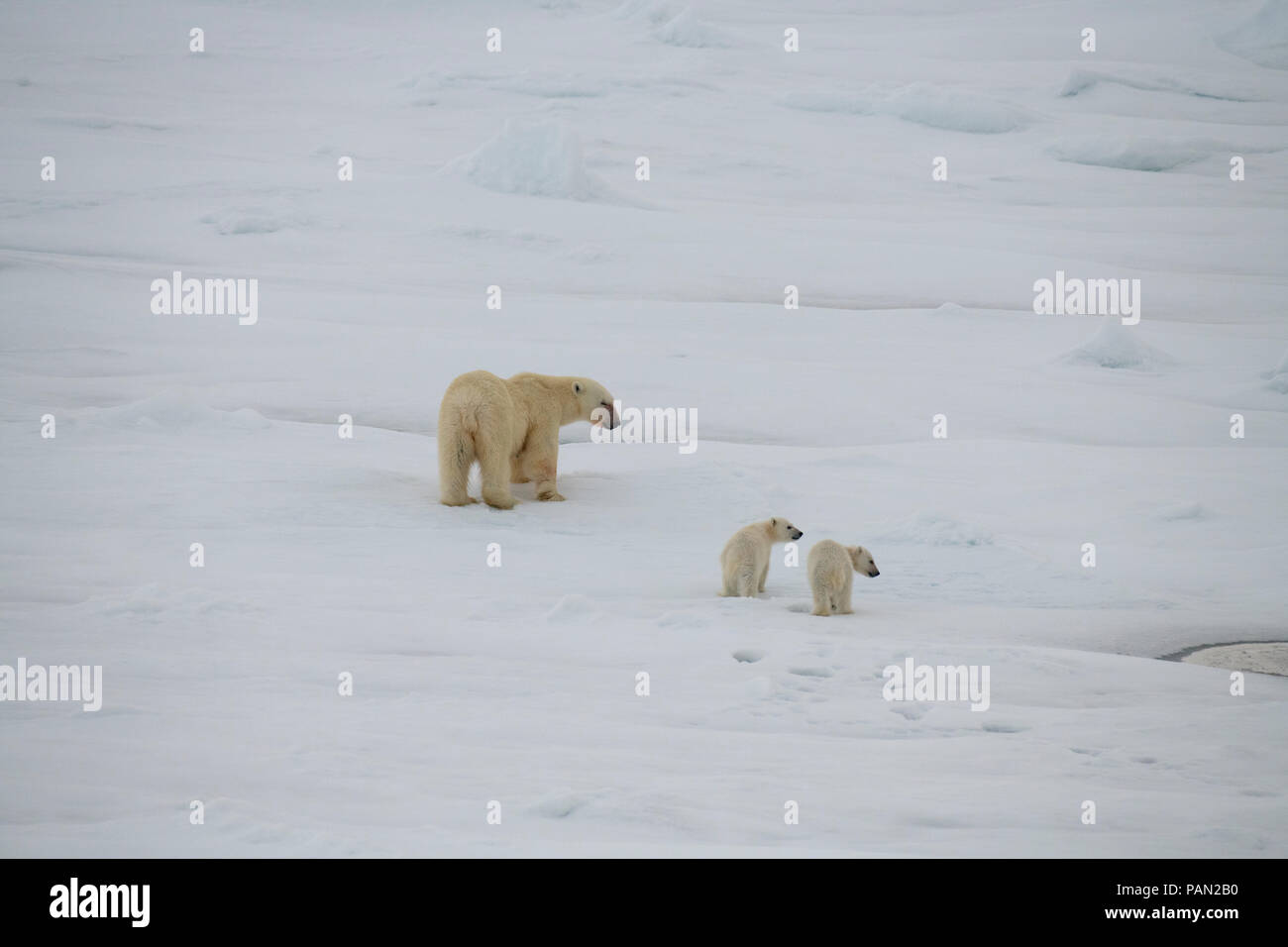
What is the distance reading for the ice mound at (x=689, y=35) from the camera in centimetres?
3195

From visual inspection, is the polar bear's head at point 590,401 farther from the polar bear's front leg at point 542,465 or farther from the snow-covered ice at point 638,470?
the snow-covered ice at point 638,470

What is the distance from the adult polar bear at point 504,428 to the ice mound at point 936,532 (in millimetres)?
2312

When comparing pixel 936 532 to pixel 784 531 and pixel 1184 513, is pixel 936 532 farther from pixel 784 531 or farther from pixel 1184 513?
pixel 1184 513

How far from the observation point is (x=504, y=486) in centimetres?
805

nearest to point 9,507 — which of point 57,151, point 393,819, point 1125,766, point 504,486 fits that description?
point 504,486

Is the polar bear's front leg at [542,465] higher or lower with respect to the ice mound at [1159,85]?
lower

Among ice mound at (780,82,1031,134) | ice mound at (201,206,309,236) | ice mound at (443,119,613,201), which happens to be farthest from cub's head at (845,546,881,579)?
ice mound at (780,82,1031,134)

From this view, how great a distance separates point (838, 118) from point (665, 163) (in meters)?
5.60

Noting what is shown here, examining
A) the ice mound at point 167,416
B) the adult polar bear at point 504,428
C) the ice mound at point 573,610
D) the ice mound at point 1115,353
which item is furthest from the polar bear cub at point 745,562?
the ice mound at point 1115,353

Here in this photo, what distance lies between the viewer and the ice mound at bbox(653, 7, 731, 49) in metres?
32.0

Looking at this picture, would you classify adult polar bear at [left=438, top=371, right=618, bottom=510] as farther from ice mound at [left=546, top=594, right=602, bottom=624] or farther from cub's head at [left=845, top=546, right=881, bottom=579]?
cub's head at [left=845, top=546, right=881, bottom=579]

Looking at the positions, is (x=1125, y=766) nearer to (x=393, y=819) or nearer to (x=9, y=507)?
(x=393, y=819)

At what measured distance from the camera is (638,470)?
9.27 metres

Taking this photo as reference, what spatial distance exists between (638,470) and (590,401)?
739 millimetres
